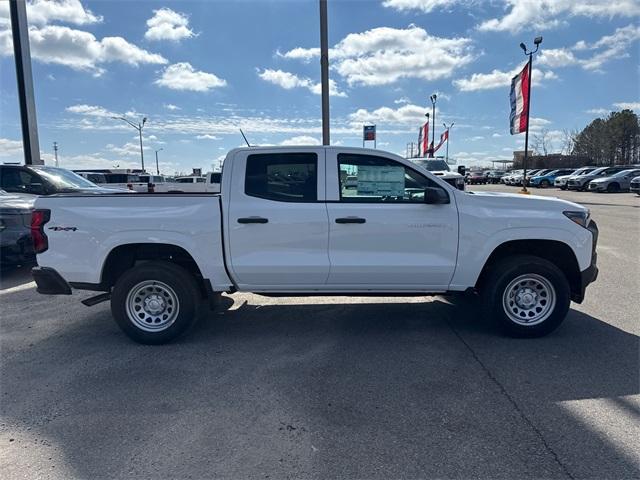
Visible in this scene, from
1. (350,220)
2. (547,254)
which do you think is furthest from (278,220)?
(547,254)

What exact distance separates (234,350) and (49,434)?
1.77 m

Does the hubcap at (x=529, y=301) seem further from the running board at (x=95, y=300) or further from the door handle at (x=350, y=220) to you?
the running board at (x=95, y=300)

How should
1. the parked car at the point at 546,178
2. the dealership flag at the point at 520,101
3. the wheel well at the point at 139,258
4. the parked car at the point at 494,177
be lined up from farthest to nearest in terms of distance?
the parked car at the point at 494,177
the parked car at the point at 546,178
the dealership flag at the point at 520,101
the wheel well at the point at 139,258

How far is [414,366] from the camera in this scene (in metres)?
4.14

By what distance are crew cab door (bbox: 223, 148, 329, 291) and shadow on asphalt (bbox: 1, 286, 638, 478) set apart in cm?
72

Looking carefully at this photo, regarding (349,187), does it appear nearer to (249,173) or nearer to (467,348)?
(249,173)

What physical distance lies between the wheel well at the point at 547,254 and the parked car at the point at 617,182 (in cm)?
3063

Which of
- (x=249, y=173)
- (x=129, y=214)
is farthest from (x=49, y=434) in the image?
(x=249, y=173)

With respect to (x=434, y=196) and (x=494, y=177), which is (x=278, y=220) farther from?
(x=494, y=177)

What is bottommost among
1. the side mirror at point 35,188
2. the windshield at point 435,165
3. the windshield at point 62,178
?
the side mirror at point 35,188

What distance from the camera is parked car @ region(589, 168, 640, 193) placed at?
30500mm

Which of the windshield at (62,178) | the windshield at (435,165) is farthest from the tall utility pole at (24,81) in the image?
the windshield at (435,165)

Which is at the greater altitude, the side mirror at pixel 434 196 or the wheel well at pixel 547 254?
the side mirror at pixel 434 196

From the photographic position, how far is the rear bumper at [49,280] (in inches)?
183
